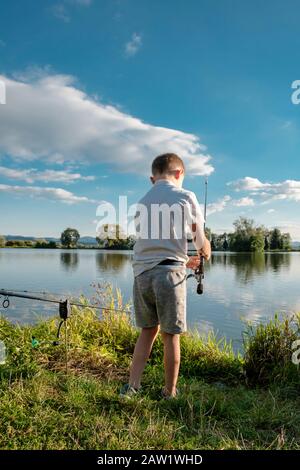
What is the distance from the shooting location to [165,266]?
9.41 feet

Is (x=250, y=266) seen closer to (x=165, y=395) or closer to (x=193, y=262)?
(x=193, y=262)

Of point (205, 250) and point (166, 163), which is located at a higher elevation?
point (166, 163)

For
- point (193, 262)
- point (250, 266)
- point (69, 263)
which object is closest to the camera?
point (193, 262)

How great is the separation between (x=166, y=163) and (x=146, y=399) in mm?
1700

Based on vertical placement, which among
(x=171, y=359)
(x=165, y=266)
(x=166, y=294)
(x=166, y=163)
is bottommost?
(x=171, y=359)

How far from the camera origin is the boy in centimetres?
285

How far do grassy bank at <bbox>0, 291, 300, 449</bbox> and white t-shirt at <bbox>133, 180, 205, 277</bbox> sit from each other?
970mm

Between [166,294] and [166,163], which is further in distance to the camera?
[166,163]

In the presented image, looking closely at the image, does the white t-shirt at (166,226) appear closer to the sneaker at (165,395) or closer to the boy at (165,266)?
the boy at (165,266)

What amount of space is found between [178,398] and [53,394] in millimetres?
850

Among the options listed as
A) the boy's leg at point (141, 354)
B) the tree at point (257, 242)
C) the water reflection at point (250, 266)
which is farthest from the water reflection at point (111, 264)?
the tree at point (257, 242)

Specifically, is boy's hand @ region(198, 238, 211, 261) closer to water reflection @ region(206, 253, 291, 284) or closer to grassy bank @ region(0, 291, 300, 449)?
grassy bank @ region(0, 291, 300, 449)

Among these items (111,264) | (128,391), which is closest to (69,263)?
(111,264)
